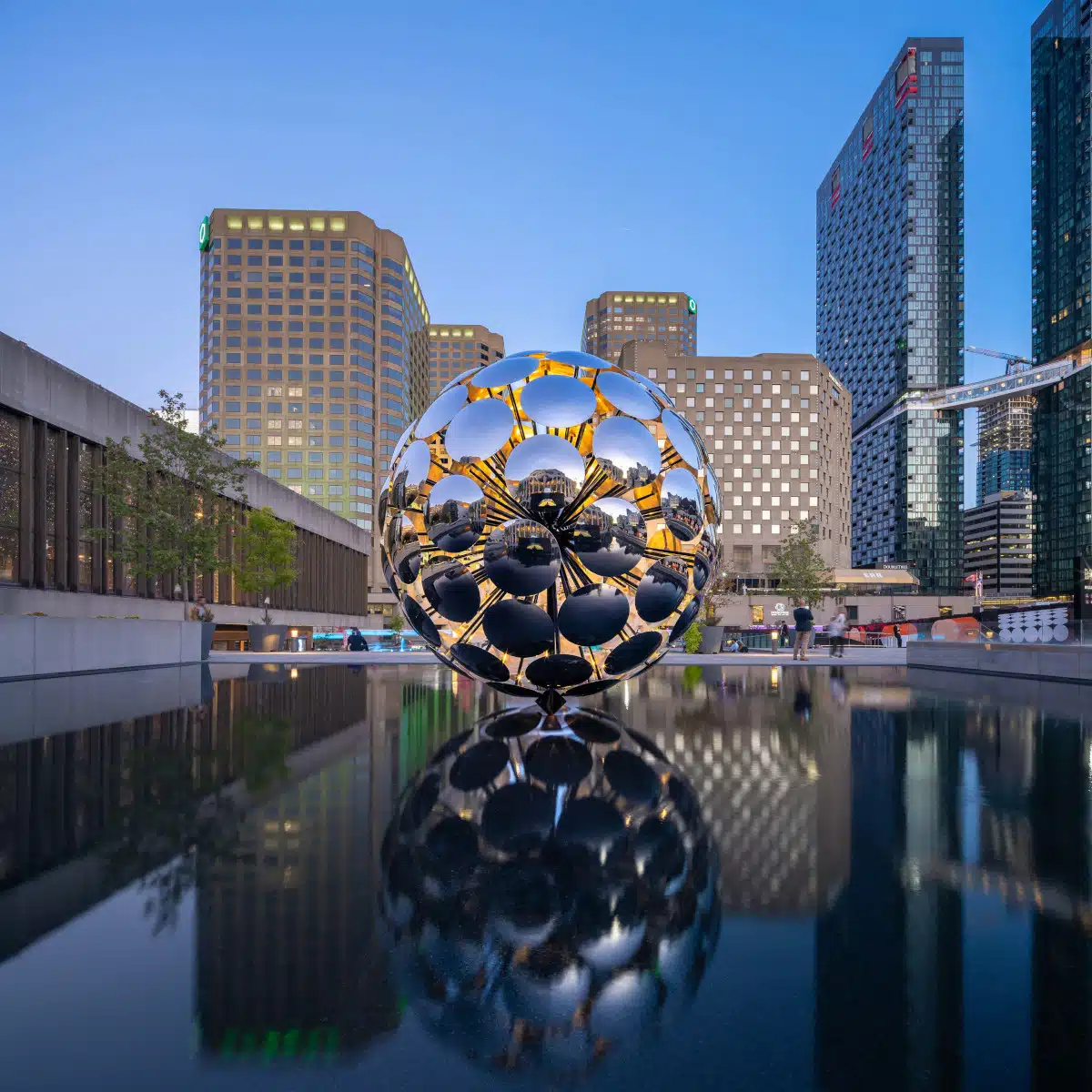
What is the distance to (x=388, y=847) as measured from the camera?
12.7 feet

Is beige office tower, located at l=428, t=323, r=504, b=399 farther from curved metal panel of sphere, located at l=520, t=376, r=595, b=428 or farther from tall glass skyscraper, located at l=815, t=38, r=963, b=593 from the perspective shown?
curved metal panel of sphere, located at l=520, t=376, r=595, b=428

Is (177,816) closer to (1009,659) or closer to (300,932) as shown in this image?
(300,932)

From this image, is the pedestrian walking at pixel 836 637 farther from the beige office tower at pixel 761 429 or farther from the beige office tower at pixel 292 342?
the beige office tower at pixel 292 342

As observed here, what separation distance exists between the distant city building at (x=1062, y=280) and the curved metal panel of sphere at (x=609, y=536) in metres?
130

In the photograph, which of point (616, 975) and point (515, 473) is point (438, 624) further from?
point (616, 975)

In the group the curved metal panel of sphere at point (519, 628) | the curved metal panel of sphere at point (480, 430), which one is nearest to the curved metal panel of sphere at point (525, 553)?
the curved metal panel of sphere at point (519, 628)

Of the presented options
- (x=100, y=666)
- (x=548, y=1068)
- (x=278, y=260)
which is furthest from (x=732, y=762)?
(x=278, y=260)

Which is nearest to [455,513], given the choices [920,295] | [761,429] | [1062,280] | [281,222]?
[761,429]

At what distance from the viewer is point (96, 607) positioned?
2812cm

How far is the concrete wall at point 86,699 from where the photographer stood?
864 centimetres

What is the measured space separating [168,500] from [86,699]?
15699 mm

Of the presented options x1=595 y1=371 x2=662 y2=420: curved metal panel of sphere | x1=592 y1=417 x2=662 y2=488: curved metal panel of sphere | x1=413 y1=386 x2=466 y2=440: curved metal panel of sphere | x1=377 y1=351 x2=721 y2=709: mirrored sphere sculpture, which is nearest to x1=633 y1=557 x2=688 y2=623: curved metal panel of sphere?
x1=377 y1=351 x2=721 y2=709: mirrored sphere sculpture

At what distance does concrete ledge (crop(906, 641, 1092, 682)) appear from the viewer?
1571 cm

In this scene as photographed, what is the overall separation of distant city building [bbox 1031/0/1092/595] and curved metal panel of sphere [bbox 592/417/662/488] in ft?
427
